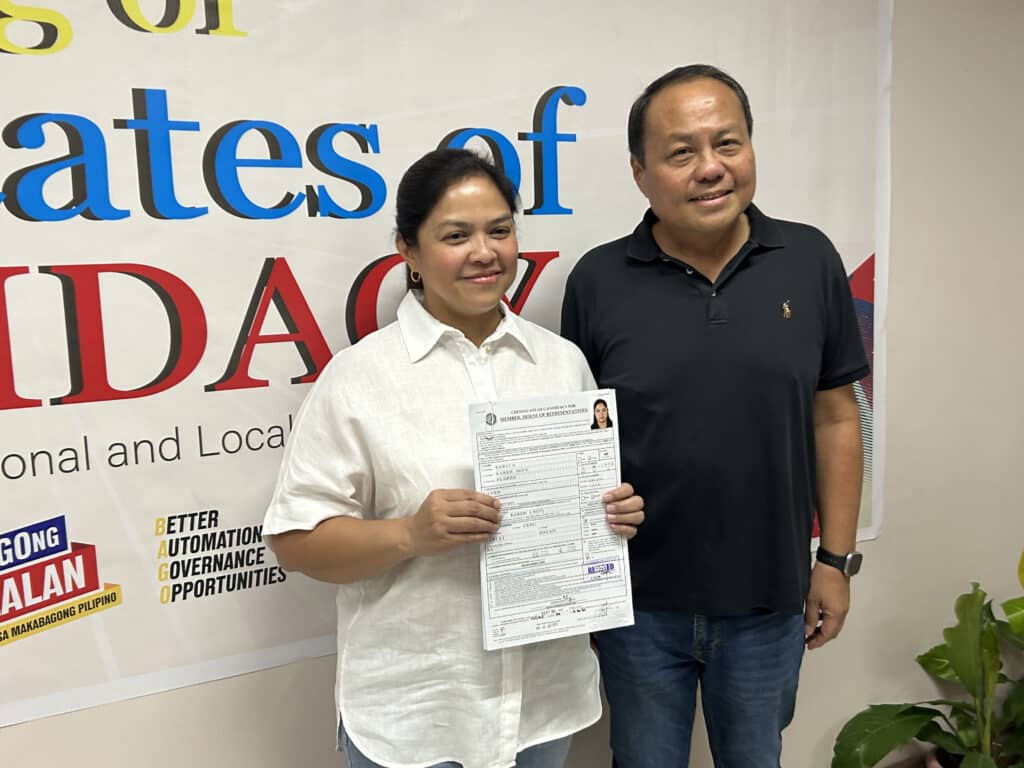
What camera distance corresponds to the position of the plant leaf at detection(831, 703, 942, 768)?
2.15 m

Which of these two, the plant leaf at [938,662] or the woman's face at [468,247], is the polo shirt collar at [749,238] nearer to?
the woman's face at [468,247]

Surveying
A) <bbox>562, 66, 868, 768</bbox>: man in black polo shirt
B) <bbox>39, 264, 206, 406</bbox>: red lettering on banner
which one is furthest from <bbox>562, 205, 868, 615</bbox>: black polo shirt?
<bbox>39, 264, 206, 406</bbox>: red lettering on banner

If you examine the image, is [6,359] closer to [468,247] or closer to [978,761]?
[468,247]

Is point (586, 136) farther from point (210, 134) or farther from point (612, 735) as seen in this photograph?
point (612, 735)

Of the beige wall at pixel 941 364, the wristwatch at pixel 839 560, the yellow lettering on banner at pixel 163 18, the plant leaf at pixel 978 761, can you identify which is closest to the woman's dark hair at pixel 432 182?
the yellow lettering on banner at pixel 163 18

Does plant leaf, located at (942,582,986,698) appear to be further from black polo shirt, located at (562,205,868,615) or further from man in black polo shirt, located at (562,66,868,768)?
black polo shirt, located at (562,205,868,615)

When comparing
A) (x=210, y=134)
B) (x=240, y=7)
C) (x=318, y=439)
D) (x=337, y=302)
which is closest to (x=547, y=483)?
(x=318, y=439)

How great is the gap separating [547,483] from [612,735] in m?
0.65

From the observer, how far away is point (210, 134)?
1.45 meters

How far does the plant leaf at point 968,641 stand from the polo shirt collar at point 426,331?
1547mm

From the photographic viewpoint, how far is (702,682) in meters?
1.54

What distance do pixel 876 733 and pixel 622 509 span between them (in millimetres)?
1392

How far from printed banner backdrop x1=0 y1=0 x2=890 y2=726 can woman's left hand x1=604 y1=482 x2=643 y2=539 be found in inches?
23.1

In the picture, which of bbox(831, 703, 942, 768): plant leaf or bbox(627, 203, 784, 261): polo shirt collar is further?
bbox(831, 703, 942, 768): plant leaf
